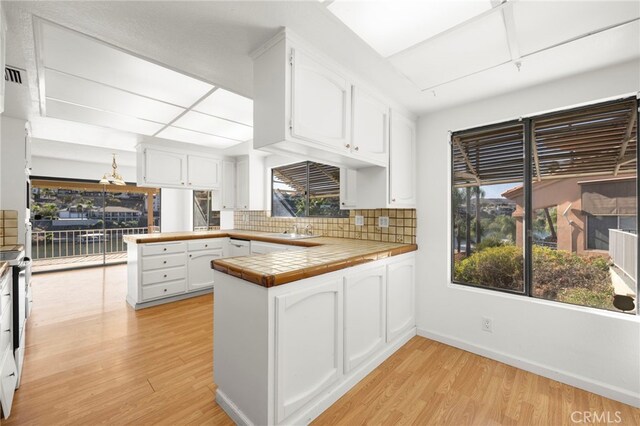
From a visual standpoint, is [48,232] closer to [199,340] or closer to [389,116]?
[199,340]

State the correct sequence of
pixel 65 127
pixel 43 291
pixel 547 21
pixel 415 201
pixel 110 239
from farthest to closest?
pixel 110 239 → pixel 43 291 → pixel 65 127 → pixel 415 201 → pixel 547 21

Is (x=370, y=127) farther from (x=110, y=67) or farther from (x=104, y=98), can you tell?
(x=104, y=98)

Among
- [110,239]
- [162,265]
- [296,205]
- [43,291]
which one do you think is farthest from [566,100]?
[110,239]

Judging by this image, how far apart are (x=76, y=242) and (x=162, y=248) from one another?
14.6 ft

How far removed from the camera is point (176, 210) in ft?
21.7

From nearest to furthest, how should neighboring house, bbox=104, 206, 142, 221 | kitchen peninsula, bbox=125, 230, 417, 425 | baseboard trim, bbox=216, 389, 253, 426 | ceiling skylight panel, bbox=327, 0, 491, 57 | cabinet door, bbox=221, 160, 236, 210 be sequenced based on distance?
1. ceiling skylight panel, bbox=327, 0, 491, 57
2. kitchen peninsula, bbox=125, 230, 417, 425
3. baseboard trim, bbox=216, 389, 253, 426
4. cabinet door, bbox=221, 160, 236, 210
5. neighboring house, bbox=104, 206, 142, 221

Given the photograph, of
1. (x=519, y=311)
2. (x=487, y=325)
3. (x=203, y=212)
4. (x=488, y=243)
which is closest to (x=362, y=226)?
(x=488, y=243)

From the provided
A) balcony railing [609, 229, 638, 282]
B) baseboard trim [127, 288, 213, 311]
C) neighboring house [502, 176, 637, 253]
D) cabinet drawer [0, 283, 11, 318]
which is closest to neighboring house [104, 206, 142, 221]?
baseboard trim [127, 288, 213, 311]

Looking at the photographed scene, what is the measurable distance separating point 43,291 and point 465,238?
577 cm

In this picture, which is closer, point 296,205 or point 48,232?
point 296,205

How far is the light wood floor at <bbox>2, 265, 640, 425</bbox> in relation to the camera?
5.27ft

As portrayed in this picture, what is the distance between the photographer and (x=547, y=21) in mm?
1376

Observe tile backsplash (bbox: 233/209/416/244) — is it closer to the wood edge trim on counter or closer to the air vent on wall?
the wood edge trim on counter

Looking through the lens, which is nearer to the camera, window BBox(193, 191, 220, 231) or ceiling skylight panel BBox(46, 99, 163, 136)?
ceiling skylight panel BBox(46, 99, 163, 136)
